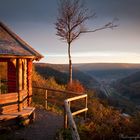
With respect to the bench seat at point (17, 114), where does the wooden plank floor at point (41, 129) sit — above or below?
below

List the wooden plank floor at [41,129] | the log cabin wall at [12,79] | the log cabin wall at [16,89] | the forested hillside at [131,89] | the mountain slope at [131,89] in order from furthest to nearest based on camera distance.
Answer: the mountain slope at [131,89], the forested hillside at [131,89], the log cabin wall at [12,79], the log cabin wall at [16,89], the wooden plank floor at [41,129]

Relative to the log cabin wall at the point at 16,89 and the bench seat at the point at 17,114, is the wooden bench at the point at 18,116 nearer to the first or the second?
the bench seat at the point at 17,114

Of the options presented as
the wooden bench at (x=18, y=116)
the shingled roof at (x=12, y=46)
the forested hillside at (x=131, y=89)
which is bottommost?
the forested hillside at (x=131, y=89)

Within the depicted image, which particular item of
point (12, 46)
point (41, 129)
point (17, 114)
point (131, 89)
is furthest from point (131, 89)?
point (41, 129)

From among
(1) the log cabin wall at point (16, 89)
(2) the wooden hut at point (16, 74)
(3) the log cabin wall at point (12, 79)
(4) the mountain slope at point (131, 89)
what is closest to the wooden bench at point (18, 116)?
(2) the wooden hut at point (16, 74)

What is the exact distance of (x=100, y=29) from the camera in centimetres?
2317

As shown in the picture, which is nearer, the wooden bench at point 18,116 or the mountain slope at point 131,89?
the wooden bench at point 18,116

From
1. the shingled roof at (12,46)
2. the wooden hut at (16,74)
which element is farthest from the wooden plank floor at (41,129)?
the shingled roof at (12,46)

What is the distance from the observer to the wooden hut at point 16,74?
1100cm

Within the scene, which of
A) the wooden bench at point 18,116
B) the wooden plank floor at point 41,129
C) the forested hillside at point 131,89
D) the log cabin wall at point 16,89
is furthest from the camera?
the forested hillside at point 131,89

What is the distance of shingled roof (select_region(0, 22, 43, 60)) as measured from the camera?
10.9 metres

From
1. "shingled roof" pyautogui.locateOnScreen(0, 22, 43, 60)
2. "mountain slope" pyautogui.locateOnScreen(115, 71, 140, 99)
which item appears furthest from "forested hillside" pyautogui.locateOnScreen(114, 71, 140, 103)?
"shingled roof" pyautogui.locateOnScreen(0, 22, 43, 60)

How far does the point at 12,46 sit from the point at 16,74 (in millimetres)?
1223

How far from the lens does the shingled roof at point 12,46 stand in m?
10.9
